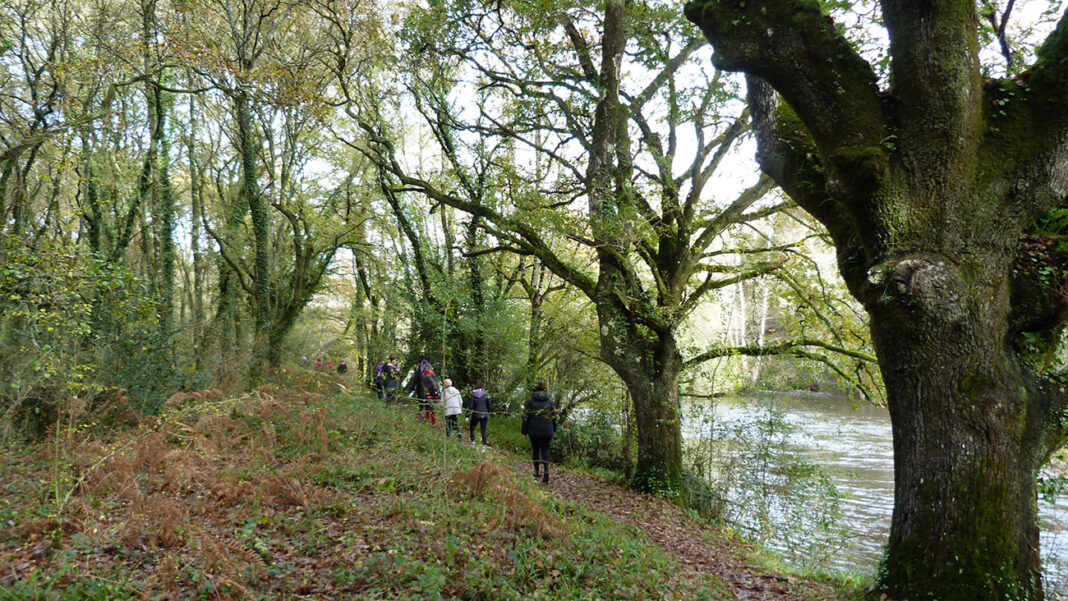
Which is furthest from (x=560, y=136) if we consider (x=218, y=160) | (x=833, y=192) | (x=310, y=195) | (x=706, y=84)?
(x=218, y=160)

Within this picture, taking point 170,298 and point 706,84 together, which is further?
point 170,298

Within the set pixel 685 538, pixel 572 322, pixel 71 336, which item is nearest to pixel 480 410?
pixel 572 322

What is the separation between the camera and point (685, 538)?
26.0 feet

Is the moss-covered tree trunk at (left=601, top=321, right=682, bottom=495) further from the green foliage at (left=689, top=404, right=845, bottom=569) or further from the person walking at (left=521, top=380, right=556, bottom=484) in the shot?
the person walking at (left=521, top=380, right=556, bottom=484)

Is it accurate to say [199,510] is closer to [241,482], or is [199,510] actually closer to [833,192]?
[241,482]

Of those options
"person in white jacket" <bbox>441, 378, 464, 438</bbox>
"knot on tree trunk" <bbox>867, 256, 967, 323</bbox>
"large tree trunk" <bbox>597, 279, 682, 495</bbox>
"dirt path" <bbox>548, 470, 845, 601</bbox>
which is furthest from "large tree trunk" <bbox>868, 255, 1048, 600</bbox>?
"person in white jacket" <bbox>441, 378, 464, 438</bbox>

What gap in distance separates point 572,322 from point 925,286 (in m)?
10.5

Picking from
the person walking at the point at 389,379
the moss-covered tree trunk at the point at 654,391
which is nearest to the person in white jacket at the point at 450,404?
the moss-covered tree trunk at the point at 654,391

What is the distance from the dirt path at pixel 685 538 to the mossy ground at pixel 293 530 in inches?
13.9

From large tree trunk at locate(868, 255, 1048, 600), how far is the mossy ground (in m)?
1.98

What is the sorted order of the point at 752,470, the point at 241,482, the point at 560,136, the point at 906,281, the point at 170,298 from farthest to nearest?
the point at 170,298 → the point at 560,136 → the point at 752,470 → the point at 241,482 → the point at 906,281

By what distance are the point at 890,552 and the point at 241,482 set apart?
23.0 ft

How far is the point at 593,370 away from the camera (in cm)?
1438

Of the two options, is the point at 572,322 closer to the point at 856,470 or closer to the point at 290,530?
the point at 856,470
